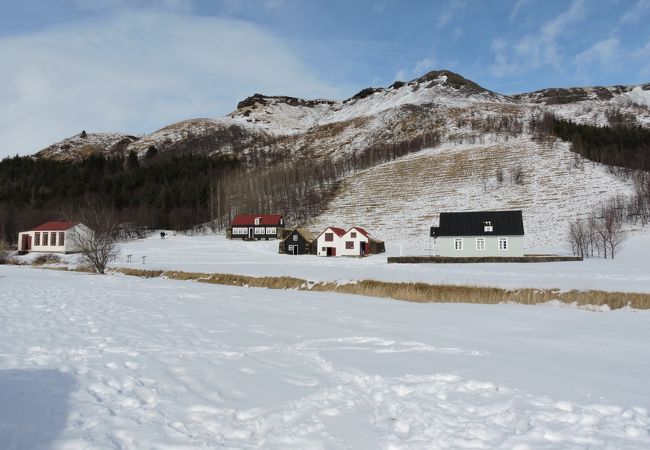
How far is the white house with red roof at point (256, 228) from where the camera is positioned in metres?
88.4

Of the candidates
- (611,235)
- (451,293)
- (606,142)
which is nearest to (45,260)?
(451,293)

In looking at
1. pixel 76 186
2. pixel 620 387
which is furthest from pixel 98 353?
pixel 76 186

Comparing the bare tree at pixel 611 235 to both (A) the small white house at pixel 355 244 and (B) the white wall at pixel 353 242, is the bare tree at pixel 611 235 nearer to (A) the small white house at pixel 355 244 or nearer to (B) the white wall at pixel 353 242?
(A) the small white house at pixel 355 244

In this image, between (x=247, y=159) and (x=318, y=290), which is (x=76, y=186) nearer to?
(x=247, y=159)

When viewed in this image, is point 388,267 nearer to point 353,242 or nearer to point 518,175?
point 353,242

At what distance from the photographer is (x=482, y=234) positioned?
168 feet

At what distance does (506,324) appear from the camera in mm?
12469

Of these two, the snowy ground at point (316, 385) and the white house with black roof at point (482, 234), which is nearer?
the snowy ground at point (316, 385)

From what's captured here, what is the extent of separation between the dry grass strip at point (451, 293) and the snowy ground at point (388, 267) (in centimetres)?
199

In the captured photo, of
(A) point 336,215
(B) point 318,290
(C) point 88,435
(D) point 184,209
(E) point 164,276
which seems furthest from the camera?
(D) point 184,209

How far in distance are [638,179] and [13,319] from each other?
97.5 m

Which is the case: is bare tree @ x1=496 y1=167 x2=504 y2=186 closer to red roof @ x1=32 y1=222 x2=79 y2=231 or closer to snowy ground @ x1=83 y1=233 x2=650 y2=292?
snowy ground @ x1=83 y1=233 x2=650 y2=292

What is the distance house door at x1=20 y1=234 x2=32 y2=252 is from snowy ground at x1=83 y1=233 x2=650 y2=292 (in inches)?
712

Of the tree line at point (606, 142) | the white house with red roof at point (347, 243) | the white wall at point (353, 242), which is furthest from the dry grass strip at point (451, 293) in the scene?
the tree line at point (606, 142)
